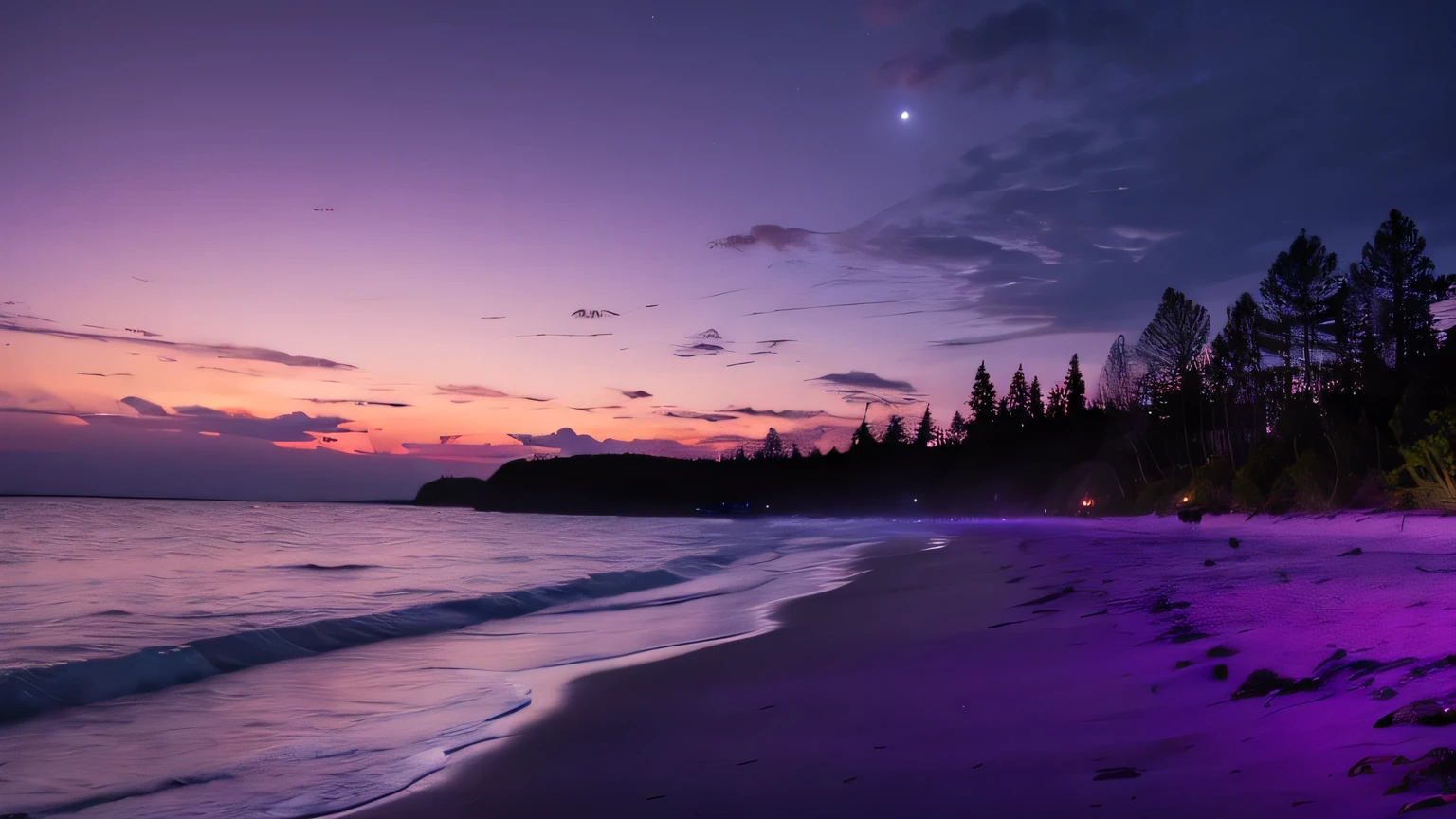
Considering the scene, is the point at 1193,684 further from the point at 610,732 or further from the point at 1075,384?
the point at 1075,384

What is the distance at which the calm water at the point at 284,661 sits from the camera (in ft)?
15.5

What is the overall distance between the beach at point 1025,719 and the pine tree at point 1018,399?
11841 cm

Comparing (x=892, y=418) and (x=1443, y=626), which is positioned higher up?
(x=892, y=418)

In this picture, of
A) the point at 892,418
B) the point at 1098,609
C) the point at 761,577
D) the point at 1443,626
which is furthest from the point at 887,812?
the point at 892,418

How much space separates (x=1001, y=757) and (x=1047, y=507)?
91.4 meters

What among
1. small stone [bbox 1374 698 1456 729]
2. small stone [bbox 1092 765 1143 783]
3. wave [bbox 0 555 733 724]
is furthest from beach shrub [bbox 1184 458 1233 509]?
small stone [bbox 1092 765 1143 783]

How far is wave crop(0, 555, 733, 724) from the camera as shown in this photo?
282 inches

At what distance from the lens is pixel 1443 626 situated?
4773mm

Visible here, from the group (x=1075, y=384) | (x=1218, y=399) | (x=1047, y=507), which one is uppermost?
(x=1075, y=384)

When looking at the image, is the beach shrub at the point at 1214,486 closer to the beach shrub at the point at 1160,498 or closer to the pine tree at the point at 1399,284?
the beach shrub at the point at 1160,498

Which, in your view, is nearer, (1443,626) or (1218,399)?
(1443,626)

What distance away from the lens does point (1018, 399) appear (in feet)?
407

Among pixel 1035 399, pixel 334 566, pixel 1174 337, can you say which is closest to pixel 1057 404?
pixel 1035 399

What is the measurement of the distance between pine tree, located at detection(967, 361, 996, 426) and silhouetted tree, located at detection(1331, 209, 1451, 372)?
7350 cm
